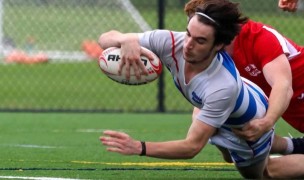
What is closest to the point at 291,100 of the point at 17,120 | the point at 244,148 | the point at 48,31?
the point at 244,148

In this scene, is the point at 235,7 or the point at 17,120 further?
the point at 17,120

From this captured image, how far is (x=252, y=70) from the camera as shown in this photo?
761 centimetres

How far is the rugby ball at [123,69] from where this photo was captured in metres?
6.82

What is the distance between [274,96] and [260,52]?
1.53 ft

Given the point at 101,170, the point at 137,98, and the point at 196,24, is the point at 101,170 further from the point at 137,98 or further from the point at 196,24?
the point at 137,98

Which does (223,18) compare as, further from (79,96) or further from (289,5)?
(79,96)

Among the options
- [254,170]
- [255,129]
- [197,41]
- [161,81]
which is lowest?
[254,170]

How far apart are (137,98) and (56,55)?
3791 millimetres

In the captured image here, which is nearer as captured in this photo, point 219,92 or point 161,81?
point 219,92

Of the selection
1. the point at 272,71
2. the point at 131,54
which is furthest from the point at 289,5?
the point at 131,54

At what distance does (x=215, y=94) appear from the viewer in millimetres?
6711

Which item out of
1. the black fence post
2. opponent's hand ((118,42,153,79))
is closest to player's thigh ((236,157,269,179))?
opponent's hand ((118,42,153,79))

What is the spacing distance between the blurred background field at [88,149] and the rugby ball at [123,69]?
955mm

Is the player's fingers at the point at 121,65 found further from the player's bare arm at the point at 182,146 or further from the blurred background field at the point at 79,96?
the blurred background field at the point at 79,96
